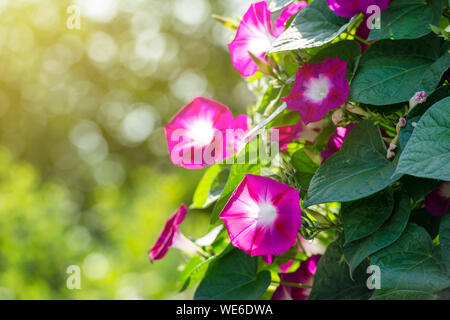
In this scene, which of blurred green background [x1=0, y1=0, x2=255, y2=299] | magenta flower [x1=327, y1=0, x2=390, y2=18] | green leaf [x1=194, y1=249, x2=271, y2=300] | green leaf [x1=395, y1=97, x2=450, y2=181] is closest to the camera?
green leaf [x1=395, y1=97, x2=450, y2=181]

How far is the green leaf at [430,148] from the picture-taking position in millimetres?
420

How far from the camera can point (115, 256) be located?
7.73 feet

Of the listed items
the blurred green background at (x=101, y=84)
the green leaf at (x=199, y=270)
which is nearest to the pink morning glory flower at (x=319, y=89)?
the green leaf at (x=199, y=270)

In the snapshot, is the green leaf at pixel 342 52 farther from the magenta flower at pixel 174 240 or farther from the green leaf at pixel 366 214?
the magenta flower at pixel 174 240

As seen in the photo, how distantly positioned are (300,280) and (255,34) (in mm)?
341

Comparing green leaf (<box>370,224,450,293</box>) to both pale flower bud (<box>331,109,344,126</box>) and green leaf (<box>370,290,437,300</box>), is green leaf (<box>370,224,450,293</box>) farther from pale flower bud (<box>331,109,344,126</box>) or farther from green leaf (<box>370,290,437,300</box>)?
pale flower bud (<box>331,109,344,126</box>)

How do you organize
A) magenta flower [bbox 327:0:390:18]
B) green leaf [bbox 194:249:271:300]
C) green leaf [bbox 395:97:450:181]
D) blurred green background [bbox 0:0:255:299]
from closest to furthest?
green leaf [bbox 395:97:450:181] → magenta flower [bbox 327:0:390:18] → green leaf [bbox 194:249:271:300] → blurred green background [bbox 0:0:255:299]

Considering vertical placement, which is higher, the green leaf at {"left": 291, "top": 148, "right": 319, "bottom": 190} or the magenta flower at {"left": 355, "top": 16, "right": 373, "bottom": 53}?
the magenta flower at {"left": 355, "top": 16, "right": 373, "bottom": 53}

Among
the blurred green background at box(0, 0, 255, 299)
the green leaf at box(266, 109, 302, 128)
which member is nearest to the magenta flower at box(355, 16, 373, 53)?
the green leaf at box(266, 109, 302, 128)

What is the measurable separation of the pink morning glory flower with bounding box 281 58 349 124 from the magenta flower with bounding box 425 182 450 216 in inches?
5.7

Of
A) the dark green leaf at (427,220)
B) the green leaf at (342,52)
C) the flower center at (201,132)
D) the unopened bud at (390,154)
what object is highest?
the green leaf at (342,52)

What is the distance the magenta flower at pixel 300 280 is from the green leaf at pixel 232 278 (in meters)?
0.05

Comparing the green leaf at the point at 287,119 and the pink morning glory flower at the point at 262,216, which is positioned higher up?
the green leaf at the point at 287,119

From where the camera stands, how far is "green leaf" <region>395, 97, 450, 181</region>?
1.38 ft
